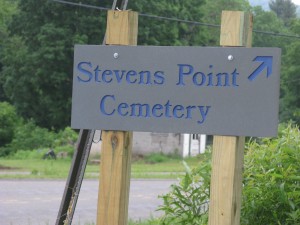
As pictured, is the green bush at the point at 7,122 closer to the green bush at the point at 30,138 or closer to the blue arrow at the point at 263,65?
the green bush at the point at 30,138

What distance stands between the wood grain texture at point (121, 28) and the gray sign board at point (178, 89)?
0.29ft

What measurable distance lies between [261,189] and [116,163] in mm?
1313

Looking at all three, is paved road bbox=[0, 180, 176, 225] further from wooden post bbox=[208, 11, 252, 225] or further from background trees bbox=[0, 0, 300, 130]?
background trees bbox=[0, 0, 300, 130]

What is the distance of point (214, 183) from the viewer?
4660 mm

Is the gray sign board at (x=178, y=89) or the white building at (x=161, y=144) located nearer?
the gray sign board at (x=178, y=89)

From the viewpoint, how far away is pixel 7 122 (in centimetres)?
5384

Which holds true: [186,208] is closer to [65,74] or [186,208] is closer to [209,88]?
[209,88]

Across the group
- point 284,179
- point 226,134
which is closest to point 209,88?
point 226,134

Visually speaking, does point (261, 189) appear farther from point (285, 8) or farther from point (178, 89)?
point (285, 8)

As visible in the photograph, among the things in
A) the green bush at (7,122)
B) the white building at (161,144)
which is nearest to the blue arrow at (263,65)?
the white building at (161,144)

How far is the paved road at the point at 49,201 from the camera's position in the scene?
1460 cm

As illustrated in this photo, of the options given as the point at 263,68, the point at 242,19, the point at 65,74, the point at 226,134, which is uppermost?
the point at 65,74

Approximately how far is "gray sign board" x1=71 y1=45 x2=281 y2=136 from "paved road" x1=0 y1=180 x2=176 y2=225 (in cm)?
702

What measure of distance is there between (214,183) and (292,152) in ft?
4.63
